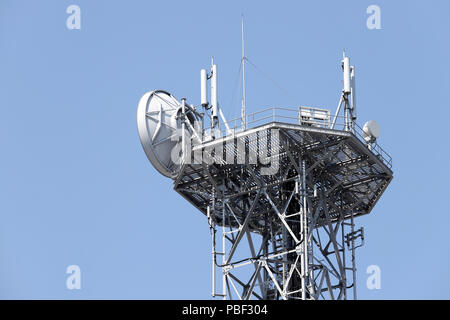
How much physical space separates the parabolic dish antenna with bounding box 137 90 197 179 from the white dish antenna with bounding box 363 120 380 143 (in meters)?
12.5

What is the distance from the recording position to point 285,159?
9956 cm

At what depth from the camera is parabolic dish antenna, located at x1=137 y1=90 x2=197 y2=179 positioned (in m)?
102

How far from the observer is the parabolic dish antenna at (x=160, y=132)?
4031 inches

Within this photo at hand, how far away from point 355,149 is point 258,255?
1007cm

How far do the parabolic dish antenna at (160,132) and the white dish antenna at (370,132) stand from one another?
1247 cm

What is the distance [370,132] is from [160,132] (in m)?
14.1

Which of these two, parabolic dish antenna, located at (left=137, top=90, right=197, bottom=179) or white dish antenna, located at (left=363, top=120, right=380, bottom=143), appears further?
parabolic dish antenna, located at (left=137, top=90, right=197, bottom=179)

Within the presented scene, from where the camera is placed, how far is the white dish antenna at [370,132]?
101000 millimetres

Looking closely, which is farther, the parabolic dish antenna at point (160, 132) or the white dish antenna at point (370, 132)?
the parabolic dish antenna at point (160, 132)

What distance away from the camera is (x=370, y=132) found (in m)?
101
